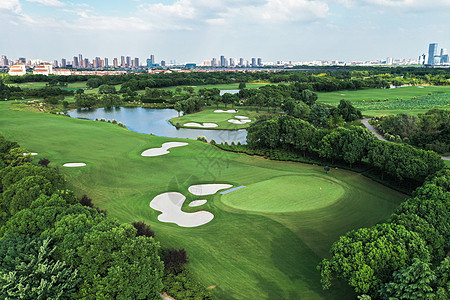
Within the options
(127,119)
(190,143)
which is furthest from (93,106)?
(190,143)

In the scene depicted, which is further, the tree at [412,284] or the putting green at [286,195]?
the putting green at [286,195]

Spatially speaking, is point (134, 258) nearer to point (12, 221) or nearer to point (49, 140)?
point (12, 221)

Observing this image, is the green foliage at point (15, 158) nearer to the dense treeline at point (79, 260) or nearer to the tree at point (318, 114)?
the dense treeline at point (79, 260)

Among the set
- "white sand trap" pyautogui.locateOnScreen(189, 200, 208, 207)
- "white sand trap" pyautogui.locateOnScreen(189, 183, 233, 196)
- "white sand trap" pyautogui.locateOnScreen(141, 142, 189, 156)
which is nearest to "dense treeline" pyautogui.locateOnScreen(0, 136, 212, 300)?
"white sand trap" pyautogui.locateOnScreen(189, 200, 208, 207)

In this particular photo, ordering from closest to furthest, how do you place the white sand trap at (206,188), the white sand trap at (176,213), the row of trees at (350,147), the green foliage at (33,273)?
the green foliage at (33,273)
the white sand trap at (176,213)
the row of trees at (350,147)
the white sand trap at (206,188)

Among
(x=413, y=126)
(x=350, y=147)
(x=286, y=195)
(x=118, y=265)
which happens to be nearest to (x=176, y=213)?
(x=286, y=195)

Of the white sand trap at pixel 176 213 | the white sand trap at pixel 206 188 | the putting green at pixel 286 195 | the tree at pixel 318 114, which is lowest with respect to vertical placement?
the white sand trap at pixel 176 213

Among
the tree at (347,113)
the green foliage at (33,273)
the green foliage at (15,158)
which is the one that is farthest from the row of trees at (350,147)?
the tree at (347,113)
